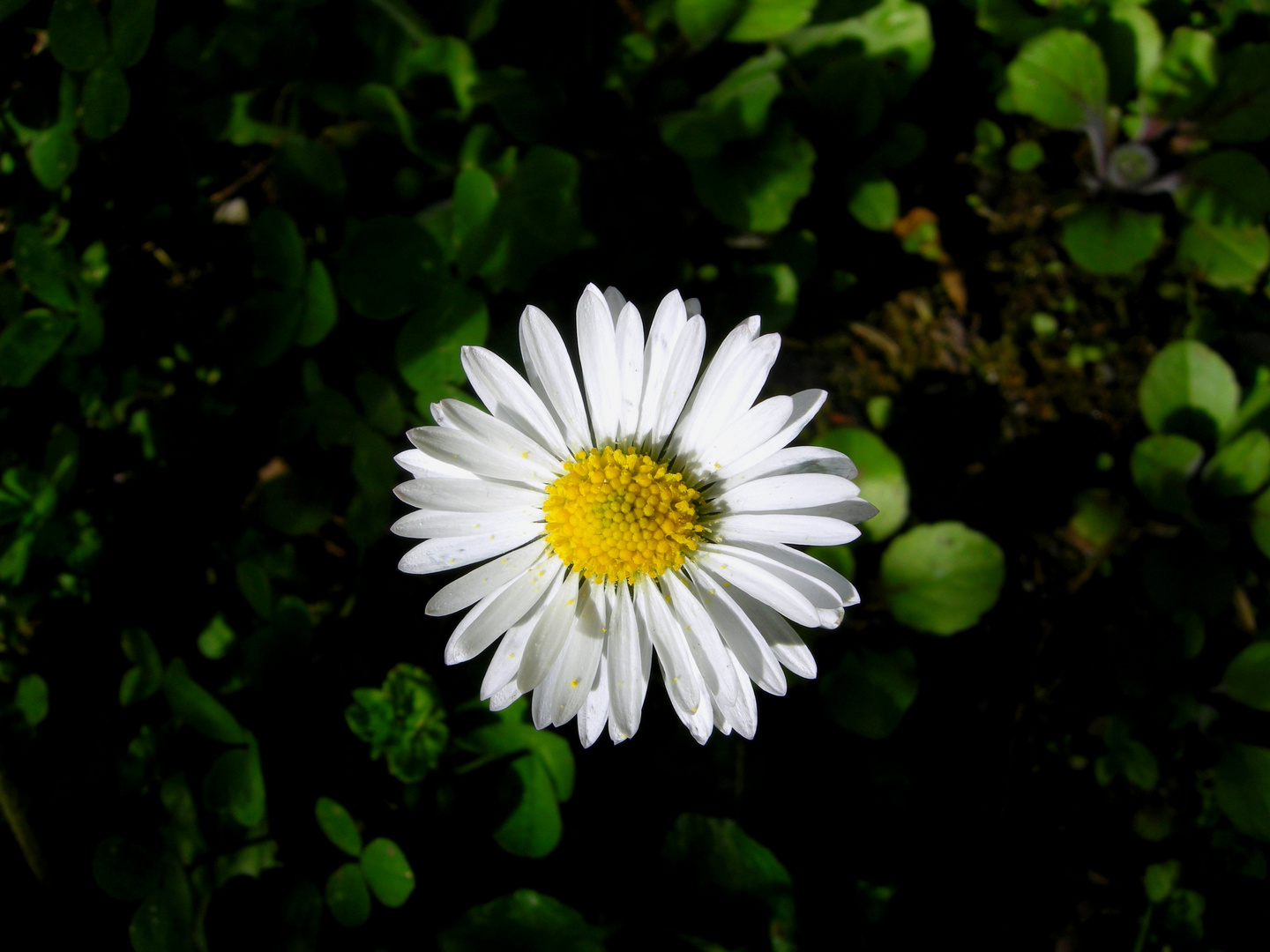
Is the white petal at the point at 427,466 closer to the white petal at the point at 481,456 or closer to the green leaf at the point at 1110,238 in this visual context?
the white petal at the point at 481,456

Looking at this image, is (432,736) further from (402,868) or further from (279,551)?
(279,551)

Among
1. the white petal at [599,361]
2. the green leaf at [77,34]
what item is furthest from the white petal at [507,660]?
the green leaf at [77,34]

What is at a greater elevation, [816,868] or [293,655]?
[293,655]

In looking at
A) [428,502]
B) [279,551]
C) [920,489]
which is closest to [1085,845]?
[920,489]

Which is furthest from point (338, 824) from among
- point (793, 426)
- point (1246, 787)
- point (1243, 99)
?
point (1243, 99)

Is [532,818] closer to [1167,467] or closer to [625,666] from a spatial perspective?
[625,666]

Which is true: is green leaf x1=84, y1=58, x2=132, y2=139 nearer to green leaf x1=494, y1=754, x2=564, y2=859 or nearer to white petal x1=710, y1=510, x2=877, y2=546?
white petal x1=710, y1=510, x2=877, y2=546

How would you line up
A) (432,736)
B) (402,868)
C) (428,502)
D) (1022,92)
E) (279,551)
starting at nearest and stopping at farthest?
(428,502), (402,868), (432,736), (279,551), (1022,92)
